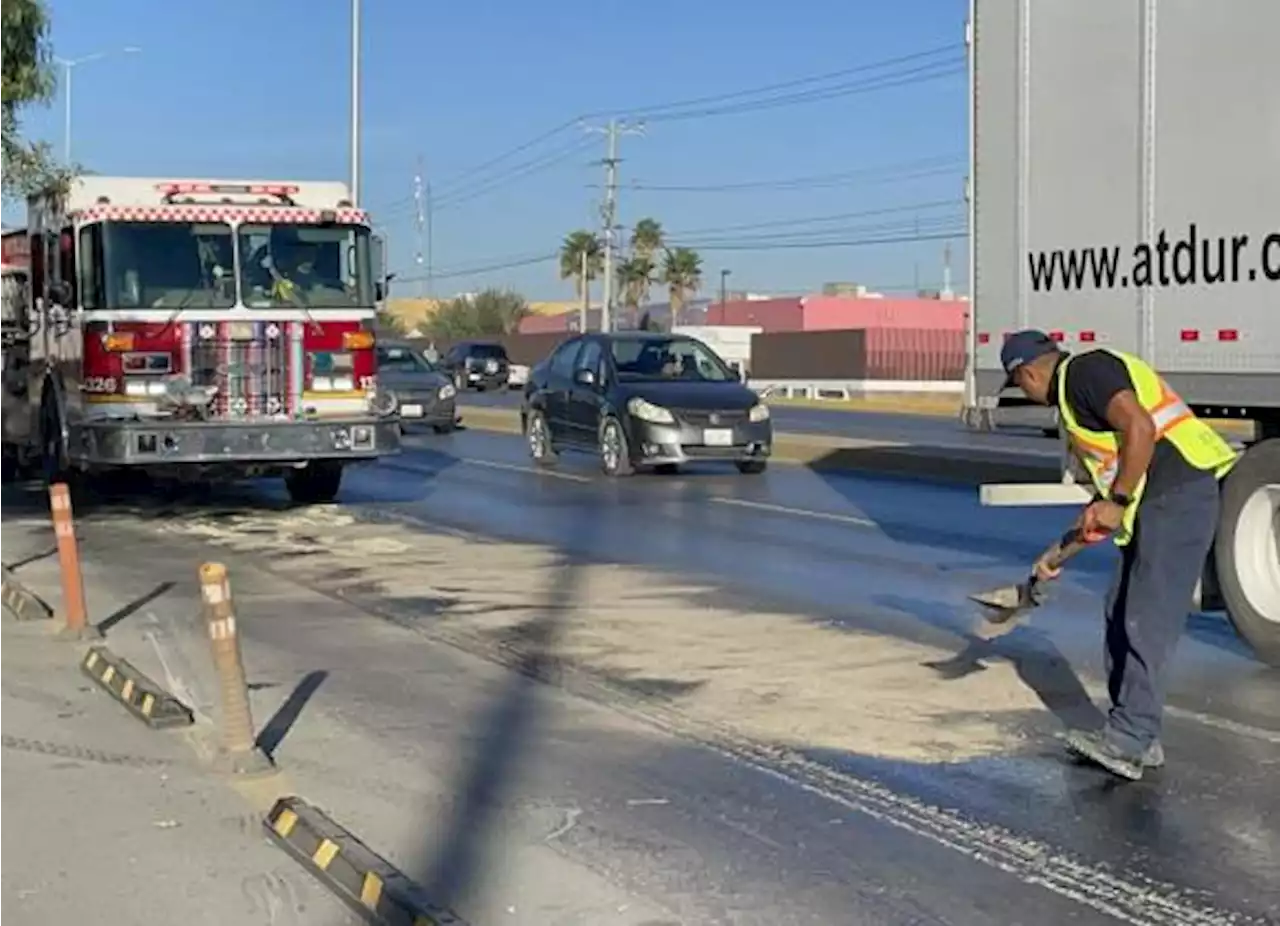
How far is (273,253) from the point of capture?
678 inches

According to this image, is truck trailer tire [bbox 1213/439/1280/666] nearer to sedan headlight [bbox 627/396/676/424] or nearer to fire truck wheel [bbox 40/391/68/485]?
fire truck wheel [bbox 40/391/68/485]

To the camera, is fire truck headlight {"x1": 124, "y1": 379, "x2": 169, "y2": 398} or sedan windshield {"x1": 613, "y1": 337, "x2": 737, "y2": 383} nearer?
fire truck headlight {"x1": 124, "y1": 379, "x2": 169, "y2": 398}

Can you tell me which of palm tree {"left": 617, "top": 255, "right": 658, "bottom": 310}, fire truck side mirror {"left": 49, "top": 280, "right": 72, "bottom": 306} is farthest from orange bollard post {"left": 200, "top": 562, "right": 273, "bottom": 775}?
palm tree {"left": 617, "top": 255, "right": 658, "bottom": 310}

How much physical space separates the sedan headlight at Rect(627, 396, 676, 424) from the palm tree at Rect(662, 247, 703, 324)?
83.9 meters

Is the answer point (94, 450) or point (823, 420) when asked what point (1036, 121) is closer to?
point (94, 450)

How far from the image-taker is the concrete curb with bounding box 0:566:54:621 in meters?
11.2

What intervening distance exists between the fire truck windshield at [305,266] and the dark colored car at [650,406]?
16.5 ft

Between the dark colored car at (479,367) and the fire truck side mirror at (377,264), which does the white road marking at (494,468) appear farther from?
the dark colored car at (479,367)

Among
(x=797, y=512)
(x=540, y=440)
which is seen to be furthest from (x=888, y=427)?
(x=797, y=512)

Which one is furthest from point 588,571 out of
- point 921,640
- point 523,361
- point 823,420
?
point 523,361

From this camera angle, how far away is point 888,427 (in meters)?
36.1

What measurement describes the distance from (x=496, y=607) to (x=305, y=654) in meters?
1.90

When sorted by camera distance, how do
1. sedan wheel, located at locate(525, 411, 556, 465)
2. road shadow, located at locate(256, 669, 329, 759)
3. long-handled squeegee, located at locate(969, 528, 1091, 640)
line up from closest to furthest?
long-handled squeegee, located at locate(969, 528, 1091, 640), road shadow, located at locate(256, 669, 329, 759), sedan wheel, located at locate(525, 411, 556, 465)

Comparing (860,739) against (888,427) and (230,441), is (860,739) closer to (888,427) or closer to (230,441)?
(230,441)
